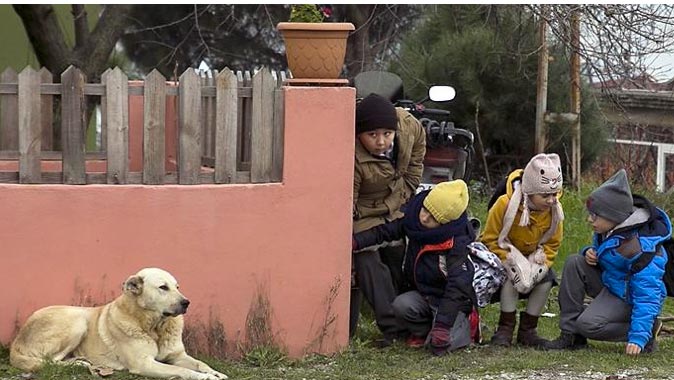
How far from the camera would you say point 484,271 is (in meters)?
7.32

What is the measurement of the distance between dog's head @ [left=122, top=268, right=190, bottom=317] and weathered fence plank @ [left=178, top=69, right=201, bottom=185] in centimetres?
75

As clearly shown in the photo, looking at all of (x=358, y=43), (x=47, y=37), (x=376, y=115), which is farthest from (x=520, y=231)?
(x=358, y=43)

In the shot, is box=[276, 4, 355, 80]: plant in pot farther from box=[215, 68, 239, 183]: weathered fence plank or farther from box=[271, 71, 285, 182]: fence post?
box=[215, 68, 239, 183]: weathered fence plank

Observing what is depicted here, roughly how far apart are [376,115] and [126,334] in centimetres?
202

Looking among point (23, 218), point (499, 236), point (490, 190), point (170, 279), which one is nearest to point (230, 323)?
point (170, 279)

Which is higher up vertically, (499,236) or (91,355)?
(499,236)

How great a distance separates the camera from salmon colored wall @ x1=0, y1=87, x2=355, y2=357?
21.7ft

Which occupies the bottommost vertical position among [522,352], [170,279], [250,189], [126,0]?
[522,352]

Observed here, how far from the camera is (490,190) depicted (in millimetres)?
15297

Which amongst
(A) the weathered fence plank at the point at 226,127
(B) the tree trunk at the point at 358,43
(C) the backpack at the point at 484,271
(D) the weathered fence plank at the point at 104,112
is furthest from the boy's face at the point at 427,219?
(B) the tree trunk at the point at 358,43

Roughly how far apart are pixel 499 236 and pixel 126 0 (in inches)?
366

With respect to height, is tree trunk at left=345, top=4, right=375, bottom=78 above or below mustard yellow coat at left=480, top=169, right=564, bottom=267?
above

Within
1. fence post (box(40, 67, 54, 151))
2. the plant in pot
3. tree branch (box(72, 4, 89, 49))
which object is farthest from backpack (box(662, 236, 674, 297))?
tree branch (box(72, 4, 89, 49))

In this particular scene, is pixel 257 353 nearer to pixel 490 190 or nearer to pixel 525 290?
pixel 525 290
